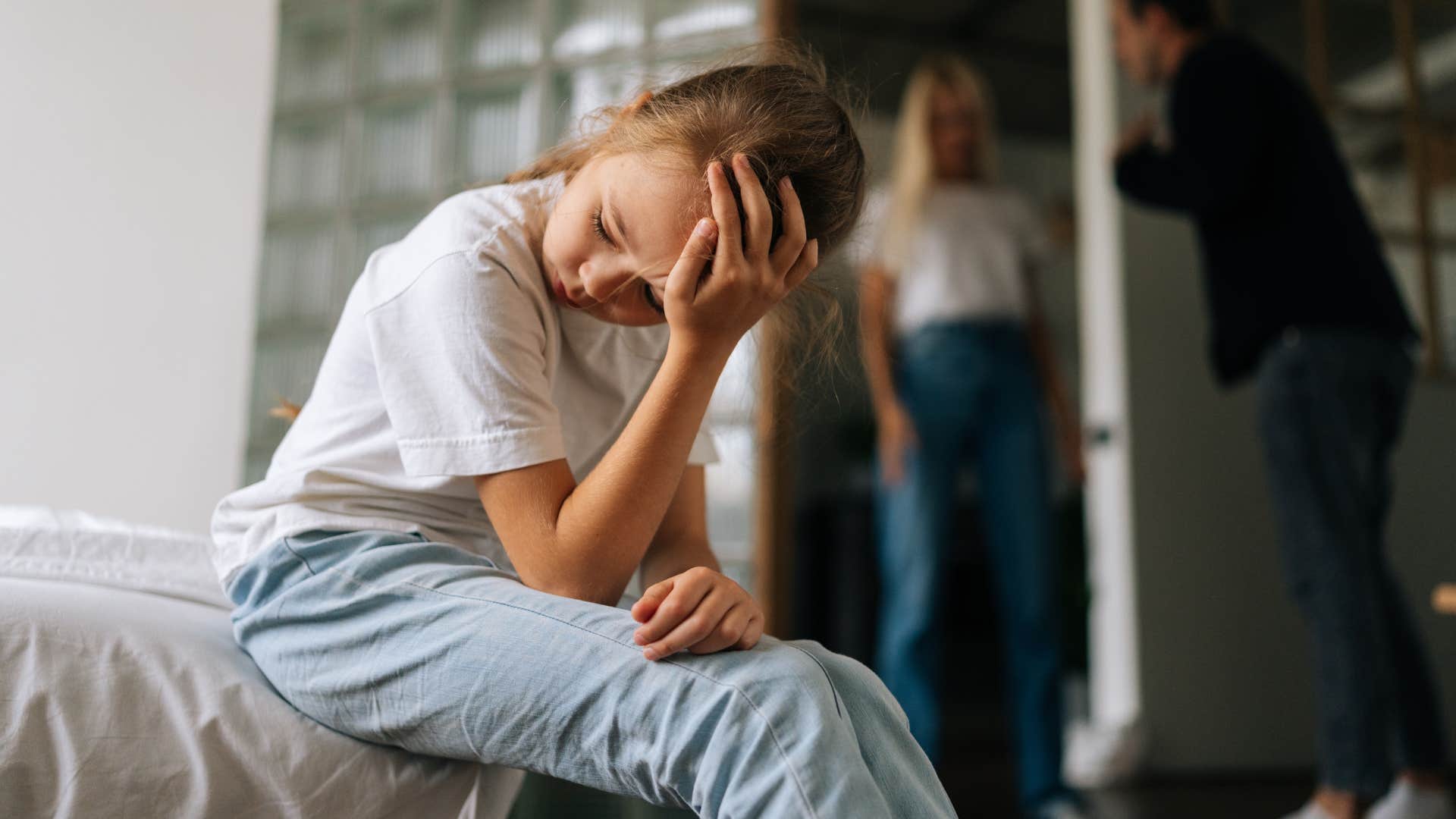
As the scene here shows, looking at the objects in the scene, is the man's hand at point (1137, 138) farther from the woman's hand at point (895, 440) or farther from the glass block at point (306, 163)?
the glass block at point (306, 163)

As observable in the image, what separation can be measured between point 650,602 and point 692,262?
0.80 feet

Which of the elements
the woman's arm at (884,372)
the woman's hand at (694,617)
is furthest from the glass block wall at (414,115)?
the woman's hand at (694,617)

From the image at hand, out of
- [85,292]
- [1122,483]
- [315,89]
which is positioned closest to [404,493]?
[85,292]

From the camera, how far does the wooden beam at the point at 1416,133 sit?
289 centimetres

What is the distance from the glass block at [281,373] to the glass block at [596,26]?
824mm

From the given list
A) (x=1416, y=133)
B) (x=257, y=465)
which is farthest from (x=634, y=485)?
(x=1416, y=133)

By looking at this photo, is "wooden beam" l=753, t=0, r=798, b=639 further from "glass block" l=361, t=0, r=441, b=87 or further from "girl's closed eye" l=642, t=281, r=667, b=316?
"girl's closed eye" l=642, t=281, r=667, b=316

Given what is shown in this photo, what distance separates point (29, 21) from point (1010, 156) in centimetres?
538

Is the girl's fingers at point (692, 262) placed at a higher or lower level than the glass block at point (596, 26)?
lower

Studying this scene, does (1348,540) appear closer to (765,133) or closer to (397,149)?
(765,133)

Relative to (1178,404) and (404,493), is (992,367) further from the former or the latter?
(404,493)

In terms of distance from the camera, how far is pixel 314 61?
2332 millimetres

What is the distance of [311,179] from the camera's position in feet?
7.57

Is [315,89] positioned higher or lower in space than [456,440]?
higher
